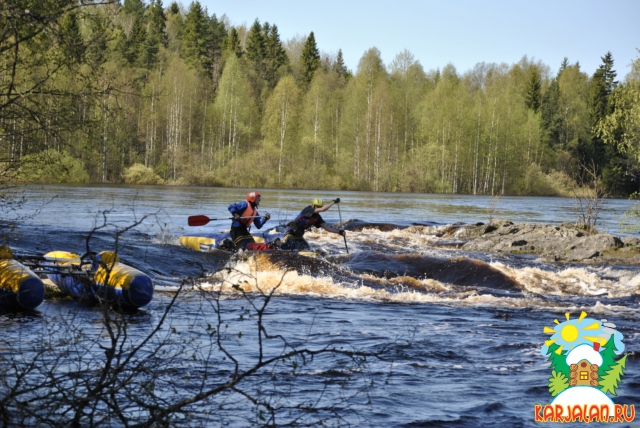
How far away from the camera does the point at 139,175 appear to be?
49.8 m

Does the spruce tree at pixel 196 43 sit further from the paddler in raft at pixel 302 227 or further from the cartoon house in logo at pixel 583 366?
the cartoon house in logo at pixel 583 366

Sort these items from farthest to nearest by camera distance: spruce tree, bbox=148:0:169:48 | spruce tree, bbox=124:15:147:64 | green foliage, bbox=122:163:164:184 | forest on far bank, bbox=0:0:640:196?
spruce tree, bbox=148:0:169:48, spruce tree, bbox=124:15:147:64, forest on far bank, bbox=0:0:640:196, green foliage, bbox=122:163:164:184

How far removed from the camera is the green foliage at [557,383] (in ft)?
18.0

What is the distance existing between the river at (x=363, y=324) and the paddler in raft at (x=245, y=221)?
2.27 feet

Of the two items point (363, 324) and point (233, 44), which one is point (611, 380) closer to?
point (363, 324)

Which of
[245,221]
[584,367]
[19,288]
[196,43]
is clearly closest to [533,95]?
[196,43]

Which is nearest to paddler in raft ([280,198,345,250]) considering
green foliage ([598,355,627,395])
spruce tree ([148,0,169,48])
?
Result: green foliage ([598,355,627,395])

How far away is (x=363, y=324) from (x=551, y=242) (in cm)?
1127

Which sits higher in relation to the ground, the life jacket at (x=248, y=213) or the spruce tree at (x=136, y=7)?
the spruce tree at (x=136, y=7)

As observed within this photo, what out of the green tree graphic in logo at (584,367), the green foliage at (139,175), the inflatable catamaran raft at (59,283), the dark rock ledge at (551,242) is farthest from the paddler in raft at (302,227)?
the green foliage at (139,175)

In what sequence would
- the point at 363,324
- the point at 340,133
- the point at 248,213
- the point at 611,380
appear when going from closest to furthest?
the point at 611,380
the point at 363,324
the point at 248,213
the point at 340,133

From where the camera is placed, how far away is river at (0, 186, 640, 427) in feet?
17.3

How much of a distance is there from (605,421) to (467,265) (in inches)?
294

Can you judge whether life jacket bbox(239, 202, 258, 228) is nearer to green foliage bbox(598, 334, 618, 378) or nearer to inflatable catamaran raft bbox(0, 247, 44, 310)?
inflatable catamaran raft bbox(0, 247, 44, 310)
